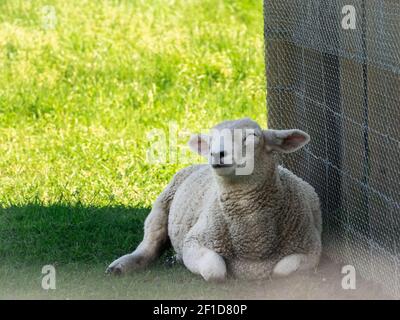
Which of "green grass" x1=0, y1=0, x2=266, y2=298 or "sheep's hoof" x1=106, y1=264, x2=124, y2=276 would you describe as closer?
"sheep's hoof" x1=106, y1=264, x2=124, y2=276

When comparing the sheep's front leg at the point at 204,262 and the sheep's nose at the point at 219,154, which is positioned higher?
the sheep's nose at the point at 219,154

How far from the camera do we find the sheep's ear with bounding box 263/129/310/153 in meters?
6.05

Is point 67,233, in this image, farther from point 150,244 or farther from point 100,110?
point 100,110

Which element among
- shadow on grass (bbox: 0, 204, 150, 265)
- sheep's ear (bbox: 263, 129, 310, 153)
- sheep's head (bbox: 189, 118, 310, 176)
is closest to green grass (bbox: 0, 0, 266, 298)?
shadow on grass (bbox: 0, 204, 150, 265)

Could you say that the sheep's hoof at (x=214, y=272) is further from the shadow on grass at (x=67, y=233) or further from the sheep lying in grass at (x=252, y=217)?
the shadow on grass at (x=67, y=233)

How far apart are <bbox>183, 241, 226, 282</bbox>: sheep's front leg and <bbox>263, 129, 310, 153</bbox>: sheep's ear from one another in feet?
2.24

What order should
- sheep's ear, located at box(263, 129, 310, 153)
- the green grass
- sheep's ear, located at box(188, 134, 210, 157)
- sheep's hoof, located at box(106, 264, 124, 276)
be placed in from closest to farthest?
sheep's ear, located at box(263, 129, 310, 153) < sheep's ear, located at box(188, 134, 210, 157) < sheep's hoof, located at box(106, 264, 124, 276) < the green grass

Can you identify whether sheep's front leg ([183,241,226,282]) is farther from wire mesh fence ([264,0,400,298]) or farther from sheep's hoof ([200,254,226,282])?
wire mesh fence ([264,0,400,298])

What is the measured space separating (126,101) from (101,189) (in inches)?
88.1

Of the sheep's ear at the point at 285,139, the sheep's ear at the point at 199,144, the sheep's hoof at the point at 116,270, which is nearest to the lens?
the sheep's ear at the point at 285,139

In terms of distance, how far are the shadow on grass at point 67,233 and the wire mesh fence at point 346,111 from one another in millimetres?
1186

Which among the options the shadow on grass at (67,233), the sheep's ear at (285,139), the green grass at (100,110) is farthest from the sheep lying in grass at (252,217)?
the shadow on grass at (67,233)

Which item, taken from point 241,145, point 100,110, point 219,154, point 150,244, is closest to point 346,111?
point 241,145

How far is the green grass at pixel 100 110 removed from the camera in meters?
6.88
